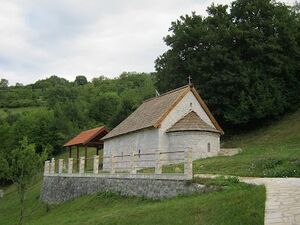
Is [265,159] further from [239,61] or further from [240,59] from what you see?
[240,59]

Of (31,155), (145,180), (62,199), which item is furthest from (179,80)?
(145,180)

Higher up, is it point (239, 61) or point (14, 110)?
point (14, 110)

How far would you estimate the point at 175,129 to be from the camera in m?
32.4

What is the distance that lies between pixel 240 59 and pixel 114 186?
25.4 m

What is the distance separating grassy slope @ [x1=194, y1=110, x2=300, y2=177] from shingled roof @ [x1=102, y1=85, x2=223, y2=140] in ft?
17.6

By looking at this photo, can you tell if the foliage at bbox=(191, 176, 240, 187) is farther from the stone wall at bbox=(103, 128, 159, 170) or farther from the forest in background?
the forest in background

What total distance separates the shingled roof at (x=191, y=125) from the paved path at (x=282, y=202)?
16.2 m

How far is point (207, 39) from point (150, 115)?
1440cm

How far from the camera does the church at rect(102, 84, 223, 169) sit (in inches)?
1271

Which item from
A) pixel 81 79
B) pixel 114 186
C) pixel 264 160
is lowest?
pixel 114 186

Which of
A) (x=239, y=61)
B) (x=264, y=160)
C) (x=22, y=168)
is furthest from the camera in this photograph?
(x=239, y=61)

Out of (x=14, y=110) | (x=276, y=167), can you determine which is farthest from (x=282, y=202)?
Answer: (x=14, y=110)

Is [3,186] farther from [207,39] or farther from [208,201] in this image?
[208,201]

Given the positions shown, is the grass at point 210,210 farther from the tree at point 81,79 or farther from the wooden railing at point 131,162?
the tree at point 81,79
